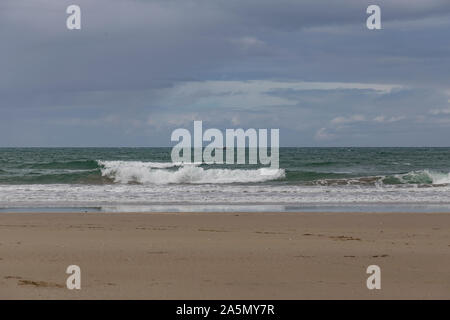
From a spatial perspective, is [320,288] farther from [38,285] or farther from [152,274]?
[38,285]

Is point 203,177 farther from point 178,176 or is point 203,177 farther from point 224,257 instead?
point 224,257

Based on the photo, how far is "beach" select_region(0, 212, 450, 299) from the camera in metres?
6.05

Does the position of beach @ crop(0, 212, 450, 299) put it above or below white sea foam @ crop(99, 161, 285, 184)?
below

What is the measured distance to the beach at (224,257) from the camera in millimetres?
6055

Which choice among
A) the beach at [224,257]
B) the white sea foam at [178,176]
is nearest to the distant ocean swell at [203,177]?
the white sea foam at [178,176]

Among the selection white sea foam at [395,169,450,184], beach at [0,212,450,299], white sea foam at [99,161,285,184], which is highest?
white sea foam at [99,161,285,184]

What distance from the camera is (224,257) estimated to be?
7789mm

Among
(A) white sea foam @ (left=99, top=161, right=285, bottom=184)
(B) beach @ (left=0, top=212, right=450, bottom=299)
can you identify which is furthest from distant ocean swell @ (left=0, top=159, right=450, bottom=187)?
(B) beach @ (left=0, top=212, right=450, bottom=299)

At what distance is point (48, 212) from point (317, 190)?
418 inches

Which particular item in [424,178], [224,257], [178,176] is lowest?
[224,257]

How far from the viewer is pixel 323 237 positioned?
9.72 meters

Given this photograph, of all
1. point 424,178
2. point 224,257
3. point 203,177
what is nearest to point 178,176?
point 203,177

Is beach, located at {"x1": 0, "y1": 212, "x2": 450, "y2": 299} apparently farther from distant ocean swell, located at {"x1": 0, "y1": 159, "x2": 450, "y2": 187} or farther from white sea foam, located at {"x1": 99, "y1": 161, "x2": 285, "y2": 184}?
white sea foam, located at {"x1": 99, "y1": 161, "x2": 285, "y2": 184}
